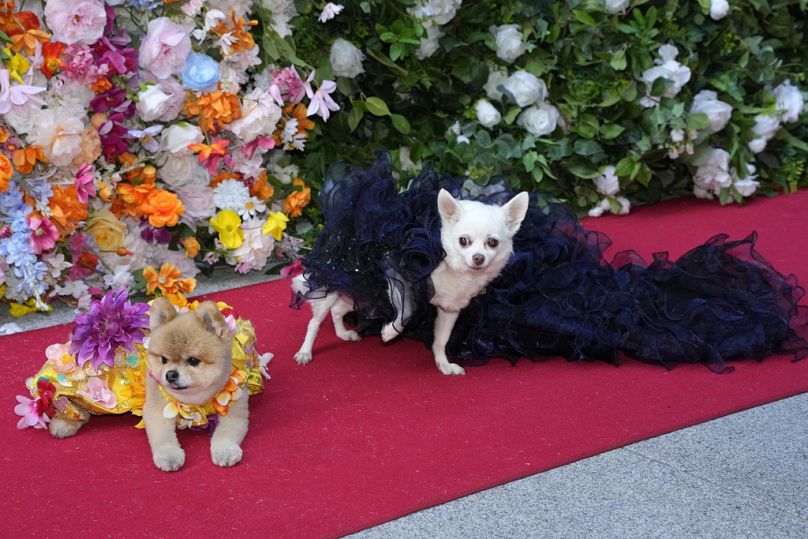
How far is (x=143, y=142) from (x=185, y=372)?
121cm

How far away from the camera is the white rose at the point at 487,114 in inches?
135

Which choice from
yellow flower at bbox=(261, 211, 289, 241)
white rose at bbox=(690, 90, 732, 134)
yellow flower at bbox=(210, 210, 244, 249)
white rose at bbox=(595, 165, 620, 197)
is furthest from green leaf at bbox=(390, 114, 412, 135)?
white rose at bbox=(690, 90, 732, 134)

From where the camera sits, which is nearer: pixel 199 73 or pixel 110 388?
pixel 110 388

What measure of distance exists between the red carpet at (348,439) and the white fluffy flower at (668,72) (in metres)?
1.60

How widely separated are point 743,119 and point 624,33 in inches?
29.4

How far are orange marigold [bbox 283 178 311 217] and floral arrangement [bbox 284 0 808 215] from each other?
171 mm

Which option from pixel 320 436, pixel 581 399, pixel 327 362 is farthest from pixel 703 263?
pixel 320 436

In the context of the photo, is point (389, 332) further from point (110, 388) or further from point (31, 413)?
point (31, 413)

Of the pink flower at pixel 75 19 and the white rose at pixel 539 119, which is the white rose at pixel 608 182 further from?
the pink flower at pixel 75 19

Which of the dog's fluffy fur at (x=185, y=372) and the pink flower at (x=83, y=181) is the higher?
the dog's fluffy fur at (x=185, y=372)

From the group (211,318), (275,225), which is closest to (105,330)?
(211,318)

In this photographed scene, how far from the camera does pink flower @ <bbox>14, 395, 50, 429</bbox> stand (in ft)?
6.17

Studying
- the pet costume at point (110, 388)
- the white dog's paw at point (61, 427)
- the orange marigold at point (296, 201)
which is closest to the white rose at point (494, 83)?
the orange marigold at point (296, 201)

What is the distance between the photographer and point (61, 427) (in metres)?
1.89
